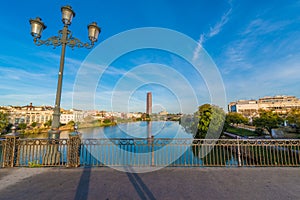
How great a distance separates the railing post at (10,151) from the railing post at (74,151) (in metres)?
1.77

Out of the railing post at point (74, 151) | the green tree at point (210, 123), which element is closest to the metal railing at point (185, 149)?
the railing post at point (74, 151)

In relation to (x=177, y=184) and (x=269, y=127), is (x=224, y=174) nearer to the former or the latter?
(x=177, y=184)

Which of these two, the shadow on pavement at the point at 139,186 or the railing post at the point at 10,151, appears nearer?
the shadow on pavement at the point at 139,186

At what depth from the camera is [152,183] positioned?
3346 millimetres

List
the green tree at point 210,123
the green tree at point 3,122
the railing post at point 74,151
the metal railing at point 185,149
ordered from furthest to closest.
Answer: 1. the green tree at point 3,122
2. the green tree at point 210,123
3. the metal railing at point 185,149
4. the railing post at point 74,151

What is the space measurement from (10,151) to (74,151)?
80.3 inches

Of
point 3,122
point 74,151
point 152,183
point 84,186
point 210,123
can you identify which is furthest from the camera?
point 3,122

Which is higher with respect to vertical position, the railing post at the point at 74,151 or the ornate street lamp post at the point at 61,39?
the ornate street lamp post at the point at 61,39

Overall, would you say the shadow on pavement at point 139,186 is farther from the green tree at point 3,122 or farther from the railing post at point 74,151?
the green tree at point 3,122

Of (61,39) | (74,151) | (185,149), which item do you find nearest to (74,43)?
(61,39)

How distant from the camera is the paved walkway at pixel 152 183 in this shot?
9.27 feet

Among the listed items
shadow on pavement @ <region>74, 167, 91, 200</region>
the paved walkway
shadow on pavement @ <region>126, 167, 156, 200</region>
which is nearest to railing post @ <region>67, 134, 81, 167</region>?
the paved walkway

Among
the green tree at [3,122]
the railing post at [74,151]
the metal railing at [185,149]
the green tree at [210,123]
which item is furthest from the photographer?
the green tree at [3,122]

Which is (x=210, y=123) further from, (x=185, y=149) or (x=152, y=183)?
(x=152, y=183)
